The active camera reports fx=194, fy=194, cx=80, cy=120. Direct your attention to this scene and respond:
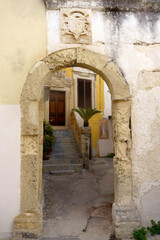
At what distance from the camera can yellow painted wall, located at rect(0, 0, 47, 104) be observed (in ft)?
10.5

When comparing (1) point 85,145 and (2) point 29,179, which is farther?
(1) point 85,145

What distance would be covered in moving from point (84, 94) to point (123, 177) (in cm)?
838

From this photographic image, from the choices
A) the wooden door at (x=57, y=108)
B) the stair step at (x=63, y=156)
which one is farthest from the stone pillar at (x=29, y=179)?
the wooden door at (x=57, y=108)

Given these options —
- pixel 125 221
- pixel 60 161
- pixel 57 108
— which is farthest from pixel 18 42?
pixel 57 108

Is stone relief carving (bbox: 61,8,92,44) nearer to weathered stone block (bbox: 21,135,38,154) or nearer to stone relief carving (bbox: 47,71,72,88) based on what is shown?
weathered stone block (bbox: 21,135,38,154)

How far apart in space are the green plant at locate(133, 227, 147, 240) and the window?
853cm

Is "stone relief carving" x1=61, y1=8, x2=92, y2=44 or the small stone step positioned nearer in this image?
"stone relief carving" x1=61, y1=8, x2=92, y2=44

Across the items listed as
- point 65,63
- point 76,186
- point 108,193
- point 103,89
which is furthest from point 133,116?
point 103,89

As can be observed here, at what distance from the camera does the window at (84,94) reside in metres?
11.1

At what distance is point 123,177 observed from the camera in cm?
322

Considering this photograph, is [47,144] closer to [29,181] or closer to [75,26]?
[29,181]

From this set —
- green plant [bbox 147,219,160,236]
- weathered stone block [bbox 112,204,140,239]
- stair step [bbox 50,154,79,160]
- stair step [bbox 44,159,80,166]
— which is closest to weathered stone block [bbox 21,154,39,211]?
weathered stone block [bbox 112,204,140,239]

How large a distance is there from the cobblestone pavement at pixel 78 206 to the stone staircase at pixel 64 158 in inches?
11.7

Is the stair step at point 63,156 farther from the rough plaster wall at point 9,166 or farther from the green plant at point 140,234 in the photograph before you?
the green plant at point 140,234
